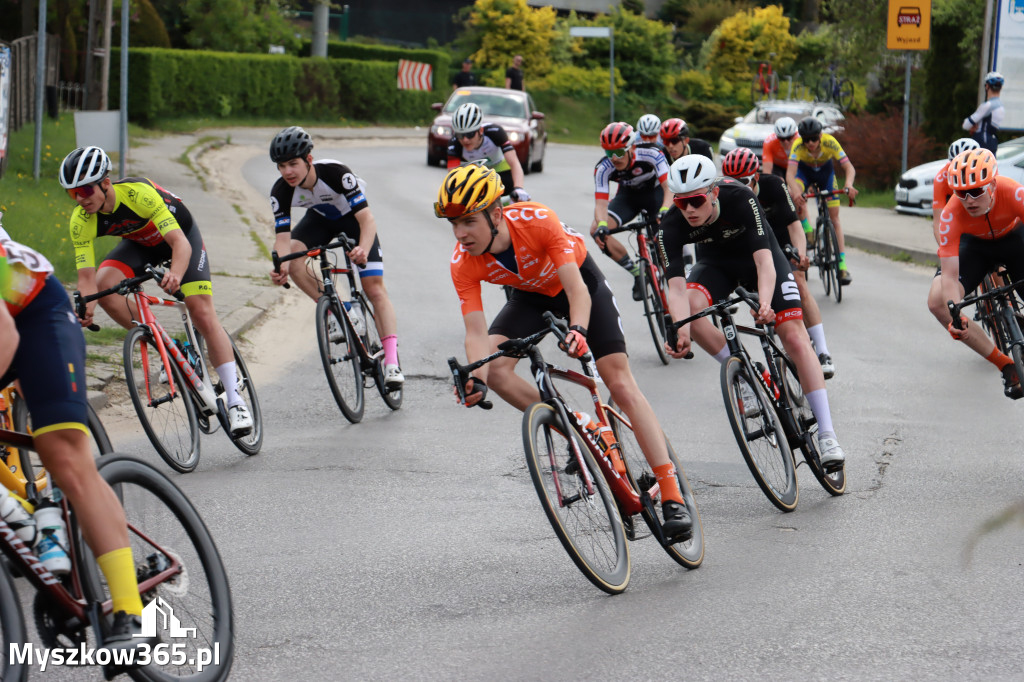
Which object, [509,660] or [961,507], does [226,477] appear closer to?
[509,660]

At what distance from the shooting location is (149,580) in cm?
411

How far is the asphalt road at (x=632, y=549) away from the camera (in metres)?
4.71

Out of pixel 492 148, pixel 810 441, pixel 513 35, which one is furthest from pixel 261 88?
pixel 810 441

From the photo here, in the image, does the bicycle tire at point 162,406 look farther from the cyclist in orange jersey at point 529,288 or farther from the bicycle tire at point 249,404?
the cyclist in orange jersey at point 529,288

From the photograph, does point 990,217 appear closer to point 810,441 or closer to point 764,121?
point 810,441

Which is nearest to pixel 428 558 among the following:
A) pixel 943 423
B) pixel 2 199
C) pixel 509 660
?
pixel 509 660

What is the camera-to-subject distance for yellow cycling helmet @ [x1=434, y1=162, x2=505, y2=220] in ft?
17.8

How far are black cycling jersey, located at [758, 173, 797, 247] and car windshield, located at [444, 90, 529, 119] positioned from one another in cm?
1908

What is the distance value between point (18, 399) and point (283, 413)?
331cm

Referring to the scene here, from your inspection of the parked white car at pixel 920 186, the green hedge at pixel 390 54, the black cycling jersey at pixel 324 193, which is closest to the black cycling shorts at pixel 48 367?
the black cycling jersey at pixel 324 193

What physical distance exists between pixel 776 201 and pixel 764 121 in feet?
72.6

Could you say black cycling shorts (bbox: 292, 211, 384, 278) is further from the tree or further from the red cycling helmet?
the tree

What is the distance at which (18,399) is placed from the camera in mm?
5984

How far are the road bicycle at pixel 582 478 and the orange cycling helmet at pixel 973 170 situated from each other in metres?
3.13
